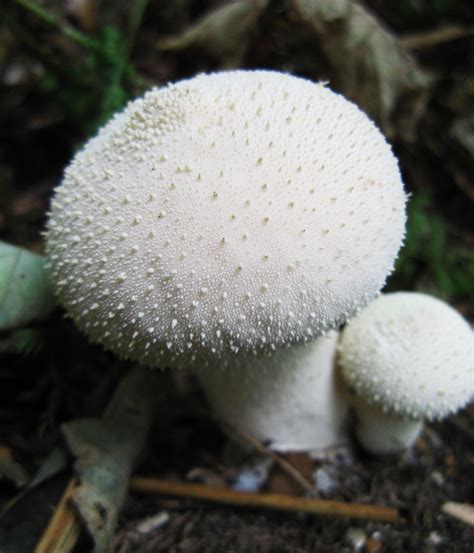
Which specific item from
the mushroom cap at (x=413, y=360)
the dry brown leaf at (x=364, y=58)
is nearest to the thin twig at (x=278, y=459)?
the mushroom cap at (x=413, y=360)

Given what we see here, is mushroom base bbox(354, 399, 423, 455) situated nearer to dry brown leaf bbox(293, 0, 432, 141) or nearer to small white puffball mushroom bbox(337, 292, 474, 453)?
small white puffball mushroom bbox(337, 292, 474, 453)

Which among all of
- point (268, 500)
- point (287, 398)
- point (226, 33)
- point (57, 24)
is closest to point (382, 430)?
point (287, 398)

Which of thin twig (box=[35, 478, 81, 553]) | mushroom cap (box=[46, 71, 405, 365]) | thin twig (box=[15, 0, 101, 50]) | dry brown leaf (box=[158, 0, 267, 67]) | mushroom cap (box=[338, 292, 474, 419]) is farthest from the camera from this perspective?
dry brown leaf (box=[158, 0, 267, 67])

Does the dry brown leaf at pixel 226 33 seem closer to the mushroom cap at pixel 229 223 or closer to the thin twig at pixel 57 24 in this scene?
the thin twig at pixel 57 24

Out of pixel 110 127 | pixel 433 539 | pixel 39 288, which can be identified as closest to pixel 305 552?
pixel 433 539

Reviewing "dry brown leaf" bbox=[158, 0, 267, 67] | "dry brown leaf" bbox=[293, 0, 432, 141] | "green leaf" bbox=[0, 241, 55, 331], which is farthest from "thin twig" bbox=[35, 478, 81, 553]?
"dry brown leaf" bbox=[158, 0, 267, 67]
